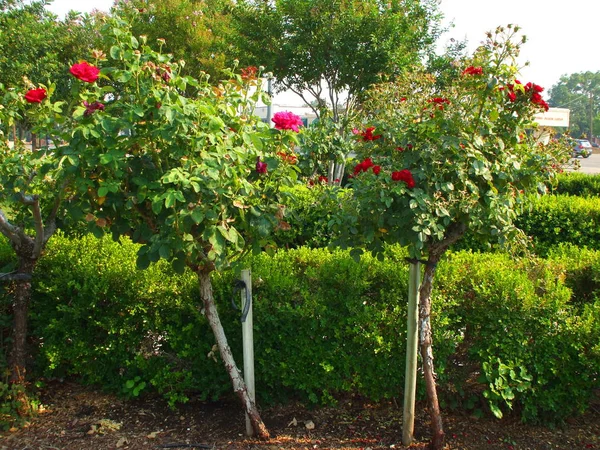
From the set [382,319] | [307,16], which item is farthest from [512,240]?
[307,16]

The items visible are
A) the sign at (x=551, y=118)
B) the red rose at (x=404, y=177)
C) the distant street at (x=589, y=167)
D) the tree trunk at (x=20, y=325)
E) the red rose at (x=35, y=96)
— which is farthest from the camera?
the distant street at (x=589, y=167)

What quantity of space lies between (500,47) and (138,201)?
5.85 ft

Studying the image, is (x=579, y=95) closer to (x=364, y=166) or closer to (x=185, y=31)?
(x=185, y=31)

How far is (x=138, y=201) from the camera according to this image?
2.42 m

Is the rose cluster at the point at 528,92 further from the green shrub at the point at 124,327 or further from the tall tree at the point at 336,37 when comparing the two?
the tall tree at the point at 336,37

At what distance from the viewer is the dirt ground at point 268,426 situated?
291 cm

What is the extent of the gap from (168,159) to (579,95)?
106 m

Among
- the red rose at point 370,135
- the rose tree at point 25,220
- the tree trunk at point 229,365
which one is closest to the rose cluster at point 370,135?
the red rose at point 370,135

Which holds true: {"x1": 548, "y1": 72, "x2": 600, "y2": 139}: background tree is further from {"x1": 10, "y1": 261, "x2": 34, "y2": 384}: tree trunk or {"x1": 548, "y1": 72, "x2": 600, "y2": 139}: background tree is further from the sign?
{"x1": 10, "y1": 261, "x2": 34, "y2": 384}: tree trunk

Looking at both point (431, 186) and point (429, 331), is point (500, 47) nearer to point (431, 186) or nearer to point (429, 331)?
point (431, 186)

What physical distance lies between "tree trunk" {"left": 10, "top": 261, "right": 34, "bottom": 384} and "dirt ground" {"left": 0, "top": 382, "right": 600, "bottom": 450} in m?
0.31

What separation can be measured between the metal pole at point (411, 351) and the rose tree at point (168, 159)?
748 millimetres

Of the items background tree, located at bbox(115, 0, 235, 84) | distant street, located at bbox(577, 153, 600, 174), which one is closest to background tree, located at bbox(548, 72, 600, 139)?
distant street, located at bbox(577, 153, 600, 174)

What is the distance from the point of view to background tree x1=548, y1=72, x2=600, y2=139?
84438mm
